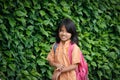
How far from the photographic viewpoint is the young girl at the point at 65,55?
4.79m

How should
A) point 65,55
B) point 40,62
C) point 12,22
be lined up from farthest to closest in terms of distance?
point 40,62, point 12,22, point 65,55

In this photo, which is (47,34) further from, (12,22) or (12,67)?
(12,67)

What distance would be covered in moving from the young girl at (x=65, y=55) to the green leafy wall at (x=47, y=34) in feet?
3.83

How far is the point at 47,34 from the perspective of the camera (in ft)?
20.7

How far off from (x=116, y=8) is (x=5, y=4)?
2.78 metres

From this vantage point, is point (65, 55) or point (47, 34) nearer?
point (65, 55)

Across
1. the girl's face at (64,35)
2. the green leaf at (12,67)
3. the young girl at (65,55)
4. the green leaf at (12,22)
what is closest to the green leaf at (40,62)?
the green leaf at (12,67)

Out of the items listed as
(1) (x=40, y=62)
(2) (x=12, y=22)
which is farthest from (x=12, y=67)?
(2) (x=12, y=22)

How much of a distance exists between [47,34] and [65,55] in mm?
1565

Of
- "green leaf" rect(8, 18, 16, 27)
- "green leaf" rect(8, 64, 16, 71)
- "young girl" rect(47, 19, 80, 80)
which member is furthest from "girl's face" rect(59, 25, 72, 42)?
"green leaf" rect(8, 64, 16, 71)

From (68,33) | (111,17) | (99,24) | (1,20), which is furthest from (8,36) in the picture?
(111,17)

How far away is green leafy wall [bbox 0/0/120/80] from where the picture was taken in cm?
591

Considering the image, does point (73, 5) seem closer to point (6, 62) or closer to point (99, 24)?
point (99, 24)

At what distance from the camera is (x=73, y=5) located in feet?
22.9
